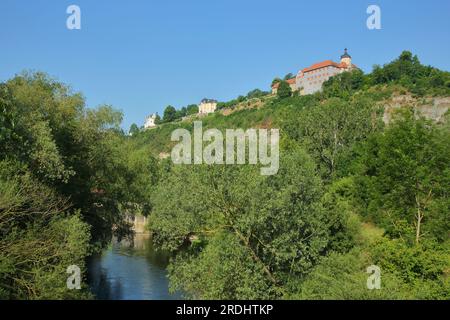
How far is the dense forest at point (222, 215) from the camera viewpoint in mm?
19094

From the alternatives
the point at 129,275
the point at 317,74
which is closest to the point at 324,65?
the point at 317,74

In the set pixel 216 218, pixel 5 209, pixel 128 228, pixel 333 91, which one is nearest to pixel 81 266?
pixel 5 209

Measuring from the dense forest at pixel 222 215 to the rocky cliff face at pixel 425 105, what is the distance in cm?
3923

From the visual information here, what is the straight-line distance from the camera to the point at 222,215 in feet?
68.3

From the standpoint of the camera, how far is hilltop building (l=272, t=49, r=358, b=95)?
14275 centimetres

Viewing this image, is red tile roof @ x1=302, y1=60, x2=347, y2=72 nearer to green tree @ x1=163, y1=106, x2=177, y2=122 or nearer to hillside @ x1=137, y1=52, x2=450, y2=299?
green tree @ x1=163, y1=106, x2=177, y2=122

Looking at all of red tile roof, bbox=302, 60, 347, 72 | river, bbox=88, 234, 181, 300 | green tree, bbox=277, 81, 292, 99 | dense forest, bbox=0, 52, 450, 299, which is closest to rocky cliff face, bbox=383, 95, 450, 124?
dense forest, bbox=0, 52, 450, 299

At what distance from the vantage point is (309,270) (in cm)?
2038

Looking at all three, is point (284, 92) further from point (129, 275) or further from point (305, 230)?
point (305, 230)

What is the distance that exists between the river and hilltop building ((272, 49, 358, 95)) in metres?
106

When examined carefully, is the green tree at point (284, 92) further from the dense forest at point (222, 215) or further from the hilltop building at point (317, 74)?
the dense forest at point (222, 215)

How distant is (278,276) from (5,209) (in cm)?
1156

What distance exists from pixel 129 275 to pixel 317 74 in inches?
4690

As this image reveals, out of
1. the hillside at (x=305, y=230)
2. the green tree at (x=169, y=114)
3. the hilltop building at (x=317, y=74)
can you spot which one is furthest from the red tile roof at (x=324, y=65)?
the hillside at (x=305, y=230)
